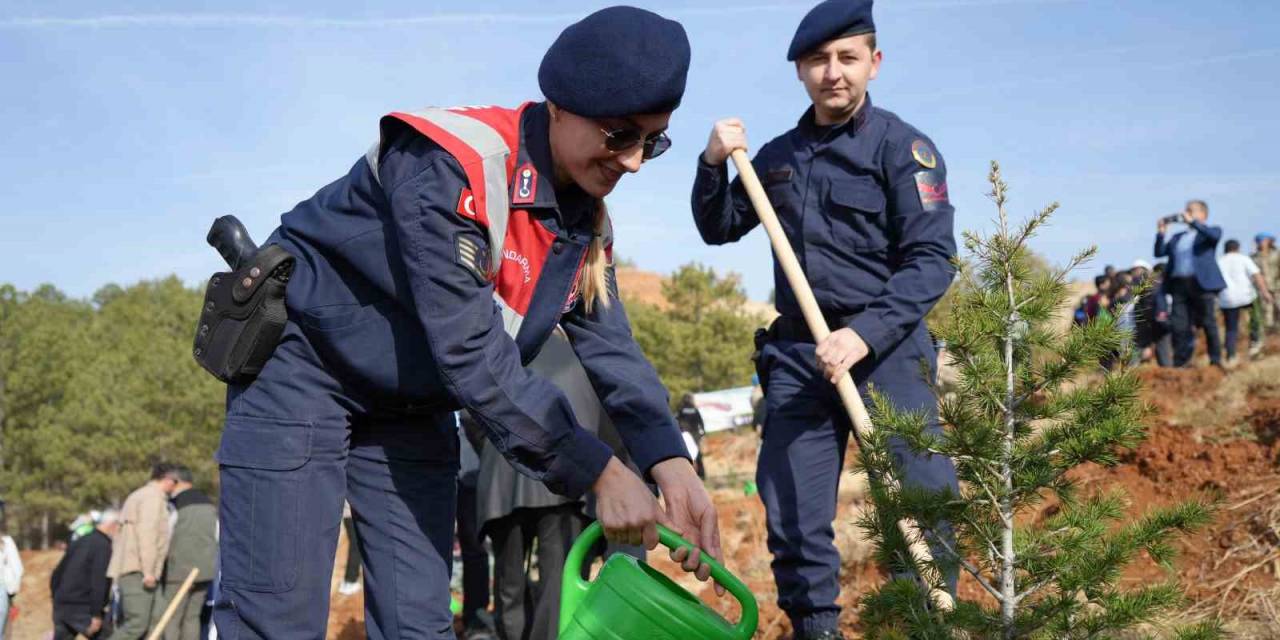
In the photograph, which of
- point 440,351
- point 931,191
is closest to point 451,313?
point 440,351

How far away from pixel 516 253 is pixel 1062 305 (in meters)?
1.04

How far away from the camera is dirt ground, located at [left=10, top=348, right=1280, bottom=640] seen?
172 inches

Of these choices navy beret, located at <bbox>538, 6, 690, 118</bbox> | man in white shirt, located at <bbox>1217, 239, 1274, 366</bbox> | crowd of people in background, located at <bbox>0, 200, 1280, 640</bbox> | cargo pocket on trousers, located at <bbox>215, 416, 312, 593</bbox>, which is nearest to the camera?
navy beret, located at <bbox>538, 6, 690, 118</bbox>

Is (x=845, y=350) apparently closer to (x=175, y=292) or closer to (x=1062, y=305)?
(x=1062, y=305)

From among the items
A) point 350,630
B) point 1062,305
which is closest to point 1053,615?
point 1062,305

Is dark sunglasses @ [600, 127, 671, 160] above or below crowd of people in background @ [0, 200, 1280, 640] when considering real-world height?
above

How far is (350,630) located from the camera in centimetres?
845

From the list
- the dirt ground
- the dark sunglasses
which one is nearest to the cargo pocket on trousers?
the dark sunglasses

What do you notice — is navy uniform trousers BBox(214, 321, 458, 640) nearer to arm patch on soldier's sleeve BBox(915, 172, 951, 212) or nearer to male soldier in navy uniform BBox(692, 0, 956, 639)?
male soldier in navy uniform BBox(692, 0, 956, 639)

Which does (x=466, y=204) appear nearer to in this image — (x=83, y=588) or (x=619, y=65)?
(x=619, y=65)

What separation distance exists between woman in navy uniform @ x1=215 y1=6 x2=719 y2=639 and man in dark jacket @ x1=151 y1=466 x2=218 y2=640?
252 inches

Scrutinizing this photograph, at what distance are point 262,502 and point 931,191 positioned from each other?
7.15 ft

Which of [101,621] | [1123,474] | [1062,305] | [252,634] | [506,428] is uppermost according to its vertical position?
[1062,305]

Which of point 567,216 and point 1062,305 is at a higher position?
point 567,216
